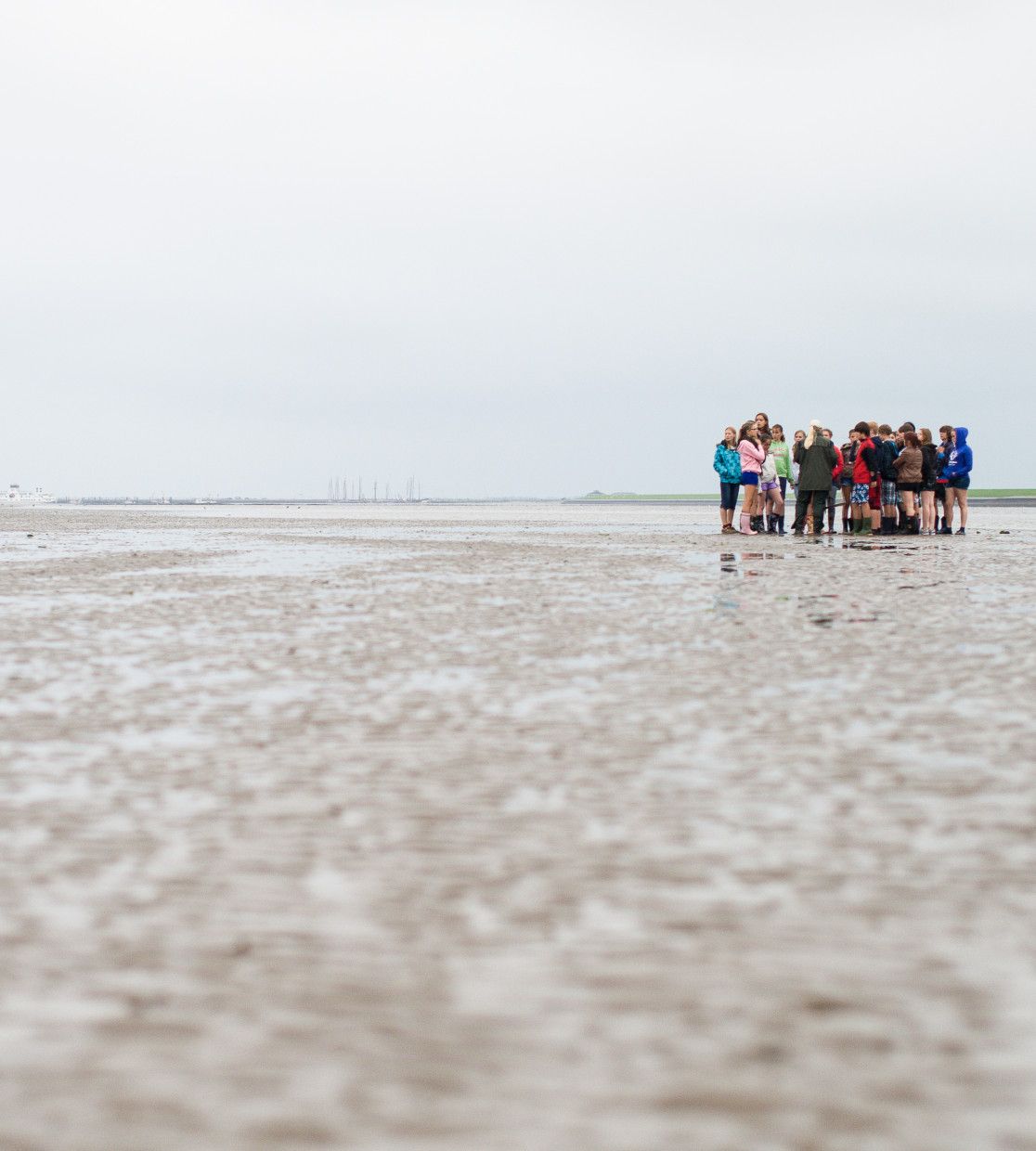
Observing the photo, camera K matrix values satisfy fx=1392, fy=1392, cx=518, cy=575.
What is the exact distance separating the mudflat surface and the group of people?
17480 millimetres

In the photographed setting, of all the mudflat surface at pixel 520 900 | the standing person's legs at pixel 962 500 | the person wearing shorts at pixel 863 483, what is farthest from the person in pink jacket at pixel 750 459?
the mudflat surface at pixel 520 900

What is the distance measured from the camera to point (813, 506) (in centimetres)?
2580

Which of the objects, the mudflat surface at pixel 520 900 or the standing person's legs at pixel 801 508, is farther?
the standing person's legs at pixel 801 508

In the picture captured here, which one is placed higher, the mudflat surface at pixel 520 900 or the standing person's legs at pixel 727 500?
the standing person's legs at pixel 727 500

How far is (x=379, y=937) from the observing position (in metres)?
3.02

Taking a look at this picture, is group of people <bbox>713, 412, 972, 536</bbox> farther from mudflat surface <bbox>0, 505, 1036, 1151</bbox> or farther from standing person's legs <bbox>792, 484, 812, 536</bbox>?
mudflat surface <bbox>0, 505, 1036, 1151</bbox>

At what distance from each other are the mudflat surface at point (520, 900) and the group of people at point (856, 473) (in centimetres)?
1748

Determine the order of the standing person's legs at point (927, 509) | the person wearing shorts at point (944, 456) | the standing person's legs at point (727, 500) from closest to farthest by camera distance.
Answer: the person wearing shorts at point (944, 456) → the standing person's legs at point (927, 509) → the standing person's legs at point (727, 500)

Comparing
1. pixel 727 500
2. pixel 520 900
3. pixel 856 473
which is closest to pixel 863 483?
pixel 856 473

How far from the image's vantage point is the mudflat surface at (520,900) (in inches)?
87.5

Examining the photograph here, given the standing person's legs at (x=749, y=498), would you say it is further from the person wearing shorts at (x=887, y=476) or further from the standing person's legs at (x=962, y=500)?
the standing person's legs at (x=962, y=500)

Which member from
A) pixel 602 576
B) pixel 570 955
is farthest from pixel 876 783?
pixel 602 576

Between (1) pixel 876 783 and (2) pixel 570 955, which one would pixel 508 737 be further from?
(2) pixel 570 955

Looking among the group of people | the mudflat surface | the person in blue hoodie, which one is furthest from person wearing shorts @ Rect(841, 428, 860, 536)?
the mudflat surface
